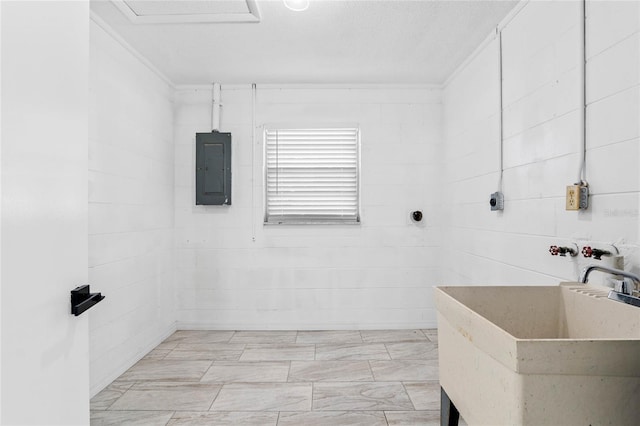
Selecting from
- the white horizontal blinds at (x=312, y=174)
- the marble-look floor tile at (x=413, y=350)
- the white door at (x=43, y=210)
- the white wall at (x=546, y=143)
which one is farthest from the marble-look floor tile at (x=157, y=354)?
the white wall at (x=546, y=143)

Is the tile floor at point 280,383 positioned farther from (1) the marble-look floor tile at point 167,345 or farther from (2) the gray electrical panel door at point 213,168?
(2) the gray electrical panel door at point 213,168

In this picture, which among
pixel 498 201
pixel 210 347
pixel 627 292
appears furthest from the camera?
pixel 210 347

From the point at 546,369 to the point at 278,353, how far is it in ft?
8.56

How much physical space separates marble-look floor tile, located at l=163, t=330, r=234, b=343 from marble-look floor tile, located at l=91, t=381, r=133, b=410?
34.9 inches

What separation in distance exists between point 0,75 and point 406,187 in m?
3.42

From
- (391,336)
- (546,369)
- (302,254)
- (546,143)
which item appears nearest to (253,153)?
(302,254)

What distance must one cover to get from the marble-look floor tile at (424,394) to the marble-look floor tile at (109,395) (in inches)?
75.4

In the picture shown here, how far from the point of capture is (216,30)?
2721mm

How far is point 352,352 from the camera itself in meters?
3.20

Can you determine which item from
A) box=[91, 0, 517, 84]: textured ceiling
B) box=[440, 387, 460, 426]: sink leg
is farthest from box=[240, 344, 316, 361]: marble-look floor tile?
box=[91, 0, 517, 84]: textured ceiling

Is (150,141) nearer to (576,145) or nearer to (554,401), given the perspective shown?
(576,145)

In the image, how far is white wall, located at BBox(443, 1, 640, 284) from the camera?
1583 millimetres

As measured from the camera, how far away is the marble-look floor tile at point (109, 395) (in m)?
2.35

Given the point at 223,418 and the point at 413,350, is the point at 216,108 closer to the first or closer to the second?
the point at 223,418
